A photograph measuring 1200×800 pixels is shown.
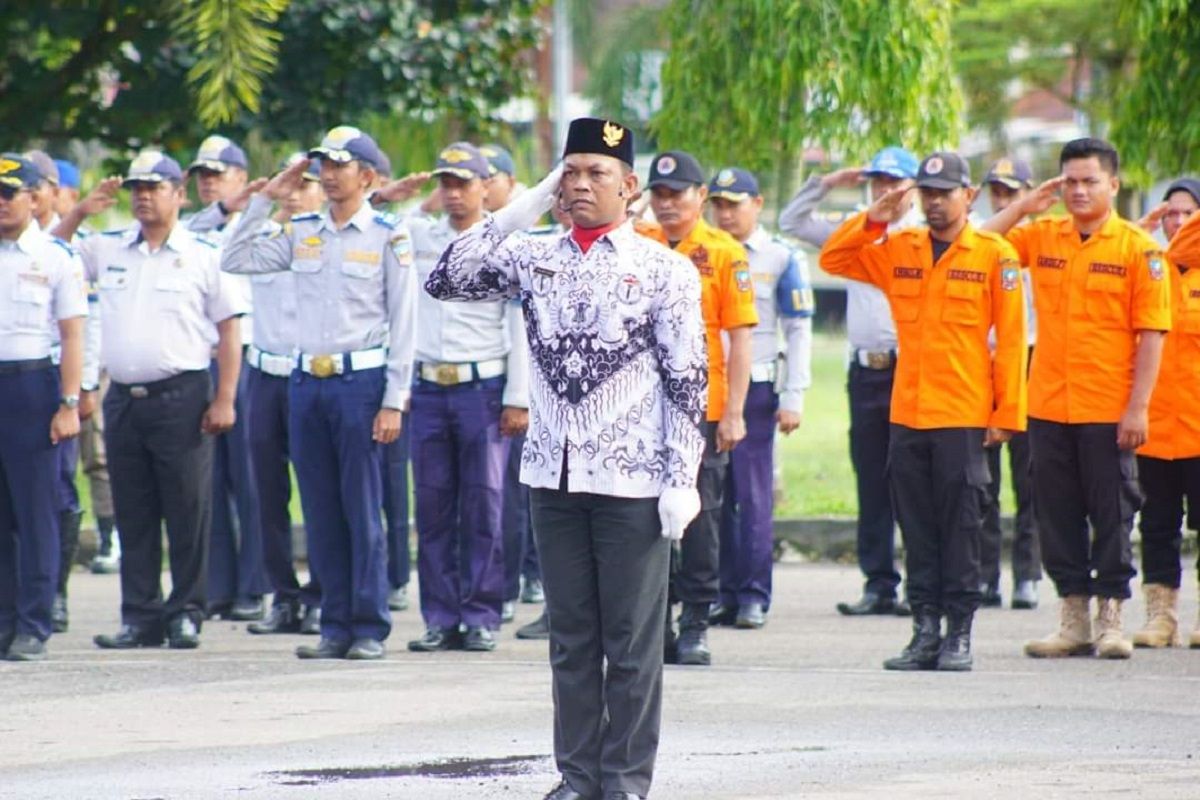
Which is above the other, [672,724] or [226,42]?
[226,42]

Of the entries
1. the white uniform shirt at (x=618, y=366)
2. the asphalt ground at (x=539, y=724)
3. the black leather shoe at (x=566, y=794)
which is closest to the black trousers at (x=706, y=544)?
the asphalt ground at (x=539, y=724)

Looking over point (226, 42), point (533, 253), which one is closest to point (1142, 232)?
point (533, 253)

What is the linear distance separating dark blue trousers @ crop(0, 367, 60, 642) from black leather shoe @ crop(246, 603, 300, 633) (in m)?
1.36

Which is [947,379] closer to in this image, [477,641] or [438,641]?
[477,641]

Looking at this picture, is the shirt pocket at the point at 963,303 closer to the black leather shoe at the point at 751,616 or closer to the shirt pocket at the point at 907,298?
the shirt pocket at the point at 907,298

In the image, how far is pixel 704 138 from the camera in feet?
55.1

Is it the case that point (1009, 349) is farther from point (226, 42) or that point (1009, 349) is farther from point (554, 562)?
point (226, 42)

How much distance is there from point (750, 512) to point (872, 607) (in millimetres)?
961

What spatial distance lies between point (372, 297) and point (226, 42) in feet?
15.6

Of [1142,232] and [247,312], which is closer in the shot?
[1142,232]

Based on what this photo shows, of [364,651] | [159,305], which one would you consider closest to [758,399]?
[364,651]

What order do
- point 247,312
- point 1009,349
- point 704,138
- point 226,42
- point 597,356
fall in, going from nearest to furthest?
point 597,356 < point 1009,349 < point 247,312 < point 226,42 < point 704,138

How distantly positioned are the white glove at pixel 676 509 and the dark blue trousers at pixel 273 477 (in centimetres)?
500

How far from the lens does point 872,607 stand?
13.2 m
